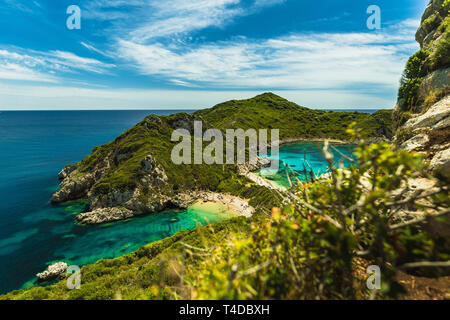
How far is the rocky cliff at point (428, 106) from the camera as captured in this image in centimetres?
624

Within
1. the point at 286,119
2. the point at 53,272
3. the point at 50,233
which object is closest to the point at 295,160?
the point at 286,119

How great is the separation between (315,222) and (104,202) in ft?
180

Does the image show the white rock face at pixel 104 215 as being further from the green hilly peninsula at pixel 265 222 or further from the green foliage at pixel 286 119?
the green foliage at pixel 286 119

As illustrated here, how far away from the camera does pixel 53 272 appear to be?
29.5m

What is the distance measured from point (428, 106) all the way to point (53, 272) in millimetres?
46324

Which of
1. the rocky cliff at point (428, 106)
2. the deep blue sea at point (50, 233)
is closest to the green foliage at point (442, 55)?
the rocky cliff at point (428, 106)

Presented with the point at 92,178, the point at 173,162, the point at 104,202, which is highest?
the point at 173,162

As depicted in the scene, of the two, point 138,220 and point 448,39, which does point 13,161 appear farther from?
point 448,39

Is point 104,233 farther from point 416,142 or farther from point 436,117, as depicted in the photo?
point 436,117

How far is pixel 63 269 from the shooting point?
30594mm

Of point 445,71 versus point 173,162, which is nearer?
point 445,71

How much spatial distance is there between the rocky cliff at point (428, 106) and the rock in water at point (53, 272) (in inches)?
1727
